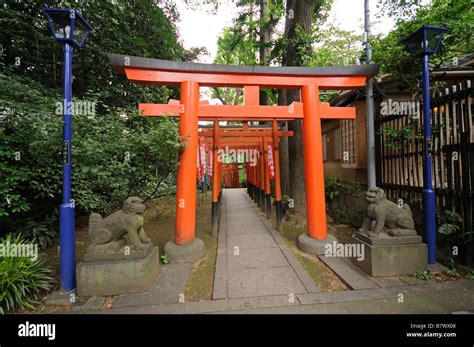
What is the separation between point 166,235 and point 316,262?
3.94 m

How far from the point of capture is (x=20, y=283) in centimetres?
269

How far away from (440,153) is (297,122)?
3.42m

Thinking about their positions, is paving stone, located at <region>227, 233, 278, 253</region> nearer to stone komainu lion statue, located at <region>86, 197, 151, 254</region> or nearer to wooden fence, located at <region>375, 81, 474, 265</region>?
stone komainu lion statue, located at <region>86, 197, 151, 254</region>

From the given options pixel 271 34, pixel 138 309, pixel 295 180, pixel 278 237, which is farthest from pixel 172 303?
pixel 271 34

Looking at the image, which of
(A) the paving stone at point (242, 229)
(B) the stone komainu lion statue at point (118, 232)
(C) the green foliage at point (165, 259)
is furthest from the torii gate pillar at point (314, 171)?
(B) the stone komainu lion statue at point (118, 232)

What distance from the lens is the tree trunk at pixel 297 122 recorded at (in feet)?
19.8

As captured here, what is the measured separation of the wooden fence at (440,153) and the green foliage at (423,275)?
90cm

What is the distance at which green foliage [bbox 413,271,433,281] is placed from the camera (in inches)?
121

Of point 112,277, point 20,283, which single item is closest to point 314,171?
point 112,277

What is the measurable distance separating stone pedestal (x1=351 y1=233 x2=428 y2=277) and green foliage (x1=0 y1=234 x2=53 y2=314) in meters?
5.13

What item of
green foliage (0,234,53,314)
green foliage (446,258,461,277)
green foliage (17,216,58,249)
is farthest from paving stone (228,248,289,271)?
green foliage (17,216,58,249)
